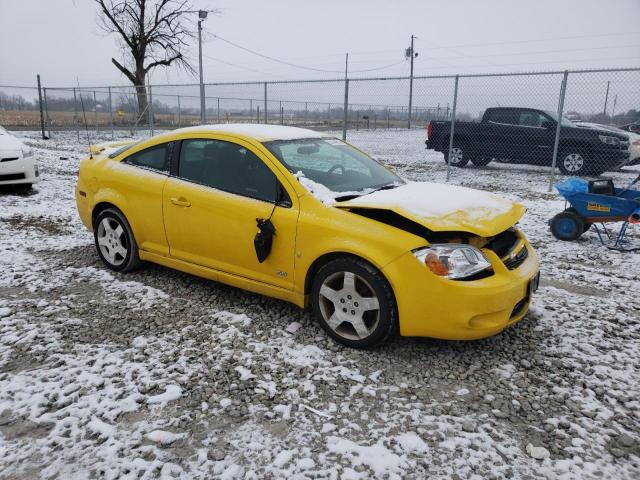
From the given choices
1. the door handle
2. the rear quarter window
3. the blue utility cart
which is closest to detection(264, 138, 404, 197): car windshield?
the door handle

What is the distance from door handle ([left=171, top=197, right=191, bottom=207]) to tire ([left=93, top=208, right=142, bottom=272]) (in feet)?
2.42

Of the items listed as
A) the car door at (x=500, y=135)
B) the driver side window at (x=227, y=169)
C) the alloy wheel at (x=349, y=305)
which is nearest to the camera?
the alloy wheel at (x=349, y=305)

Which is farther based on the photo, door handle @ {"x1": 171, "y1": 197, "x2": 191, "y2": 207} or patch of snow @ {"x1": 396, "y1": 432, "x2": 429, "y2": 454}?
door handle @ {"x1": 171, "y1": 197, "x2": 191, "y2": 207}

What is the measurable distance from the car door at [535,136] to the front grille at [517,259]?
9.19m

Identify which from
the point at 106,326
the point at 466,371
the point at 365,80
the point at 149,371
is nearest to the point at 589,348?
the point at 466,371

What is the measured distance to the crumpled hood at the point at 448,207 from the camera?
A: 3094mm

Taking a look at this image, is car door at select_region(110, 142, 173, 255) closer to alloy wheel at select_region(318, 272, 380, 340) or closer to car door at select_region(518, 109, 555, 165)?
alloy wheel at select_region(318, 272, 380, 340)

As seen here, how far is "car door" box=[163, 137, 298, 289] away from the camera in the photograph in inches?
139

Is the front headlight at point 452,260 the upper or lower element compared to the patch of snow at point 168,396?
upper

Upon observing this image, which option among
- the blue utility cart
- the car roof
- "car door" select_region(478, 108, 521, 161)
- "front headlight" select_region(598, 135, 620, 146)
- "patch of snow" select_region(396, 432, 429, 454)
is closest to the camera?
"patch of snow" select_region(396, 432, 429, 454)

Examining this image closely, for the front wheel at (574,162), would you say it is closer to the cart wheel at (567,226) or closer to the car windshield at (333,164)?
the cart wheel at (567,226)

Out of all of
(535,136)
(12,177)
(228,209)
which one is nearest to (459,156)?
(535,136)

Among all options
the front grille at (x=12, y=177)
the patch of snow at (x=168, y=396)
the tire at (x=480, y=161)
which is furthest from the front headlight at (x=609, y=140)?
the front grille at (x=12, y=177)

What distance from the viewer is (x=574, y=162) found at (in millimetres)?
11398
